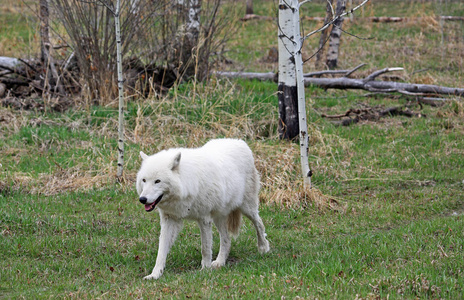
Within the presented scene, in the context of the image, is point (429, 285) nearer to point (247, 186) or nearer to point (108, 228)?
point (247, 186)

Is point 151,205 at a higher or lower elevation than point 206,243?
higher

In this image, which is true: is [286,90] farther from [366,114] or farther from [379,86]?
[379,86]

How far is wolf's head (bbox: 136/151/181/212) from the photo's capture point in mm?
5148

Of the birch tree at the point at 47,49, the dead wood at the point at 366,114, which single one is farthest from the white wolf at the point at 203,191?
the birch tree at the point at 47,49

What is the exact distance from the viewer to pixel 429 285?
445 cm

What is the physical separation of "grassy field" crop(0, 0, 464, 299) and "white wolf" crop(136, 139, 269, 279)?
1.15 ft

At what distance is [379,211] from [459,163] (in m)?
3.33

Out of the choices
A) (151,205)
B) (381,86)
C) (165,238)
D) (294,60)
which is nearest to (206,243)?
(165,238)

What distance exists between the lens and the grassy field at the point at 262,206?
4918 millimetres

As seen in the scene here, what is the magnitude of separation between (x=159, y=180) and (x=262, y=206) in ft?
10.6

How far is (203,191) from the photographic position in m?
5.68

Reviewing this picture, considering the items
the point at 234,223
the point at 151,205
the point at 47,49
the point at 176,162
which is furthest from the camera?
the point at 47,49

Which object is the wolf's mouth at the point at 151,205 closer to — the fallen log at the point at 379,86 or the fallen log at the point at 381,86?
the fallen log at the point at 379,86

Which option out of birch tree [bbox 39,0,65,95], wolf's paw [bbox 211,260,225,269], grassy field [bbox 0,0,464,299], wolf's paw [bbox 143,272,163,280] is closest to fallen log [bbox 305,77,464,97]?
grassy field [bbox 0,0,464,299]
